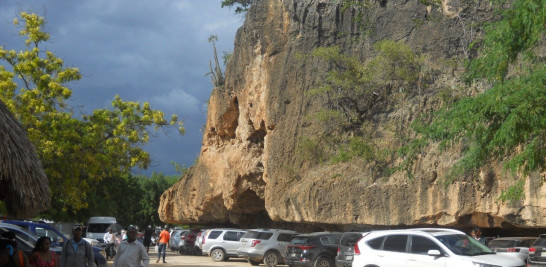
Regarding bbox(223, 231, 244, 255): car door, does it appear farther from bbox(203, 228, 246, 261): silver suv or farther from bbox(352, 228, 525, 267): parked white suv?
bbox(352, 228, 525, 267): parked white suv

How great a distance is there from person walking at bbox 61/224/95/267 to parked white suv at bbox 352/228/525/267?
6841 millimetres

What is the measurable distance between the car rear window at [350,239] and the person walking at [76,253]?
42.1 feet

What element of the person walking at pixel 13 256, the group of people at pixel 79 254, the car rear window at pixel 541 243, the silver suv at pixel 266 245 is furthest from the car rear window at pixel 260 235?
the person walking at pixel 13 256

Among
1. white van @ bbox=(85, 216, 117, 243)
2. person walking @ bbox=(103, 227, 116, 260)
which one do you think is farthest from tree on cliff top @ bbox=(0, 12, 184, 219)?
white van @ bbox=(85, 216, 117, 243)

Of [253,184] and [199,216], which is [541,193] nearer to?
[253,184]

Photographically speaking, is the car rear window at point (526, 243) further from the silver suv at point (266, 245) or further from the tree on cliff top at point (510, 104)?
the silver suv at point (266, 245)

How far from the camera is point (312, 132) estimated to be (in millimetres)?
31547

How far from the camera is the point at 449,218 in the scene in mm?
24344

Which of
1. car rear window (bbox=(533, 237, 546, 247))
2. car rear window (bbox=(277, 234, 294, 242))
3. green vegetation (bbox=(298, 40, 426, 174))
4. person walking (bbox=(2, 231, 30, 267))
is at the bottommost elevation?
Answer: person walking (bbox=(2, 231, 30, 267))

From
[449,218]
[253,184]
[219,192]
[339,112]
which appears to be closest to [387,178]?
[449,218]

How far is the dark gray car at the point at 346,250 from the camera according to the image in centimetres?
2211

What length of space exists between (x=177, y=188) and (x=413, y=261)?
28490 mm

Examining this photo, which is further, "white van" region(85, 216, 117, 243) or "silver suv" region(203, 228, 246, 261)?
"white van" region(85, 216, 117, 243)

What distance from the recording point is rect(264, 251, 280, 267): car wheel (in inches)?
1126
